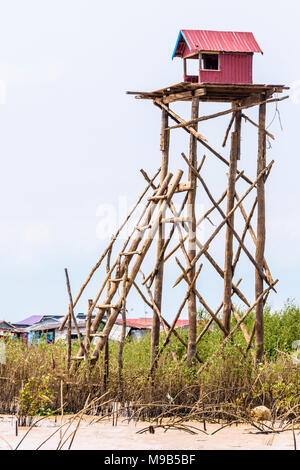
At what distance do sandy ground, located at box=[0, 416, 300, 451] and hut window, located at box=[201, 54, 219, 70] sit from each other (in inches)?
239

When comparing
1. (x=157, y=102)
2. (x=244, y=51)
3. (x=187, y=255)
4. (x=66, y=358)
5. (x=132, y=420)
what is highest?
(x=244, y=51)

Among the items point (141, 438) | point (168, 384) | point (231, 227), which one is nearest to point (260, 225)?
point (231, 227)

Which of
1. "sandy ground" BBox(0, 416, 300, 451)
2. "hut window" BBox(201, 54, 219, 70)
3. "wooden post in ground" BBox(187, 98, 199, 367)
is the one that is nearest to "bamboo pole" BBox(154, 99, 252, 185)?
"wooden post in ground" BBox(187, 98, 199, 367)

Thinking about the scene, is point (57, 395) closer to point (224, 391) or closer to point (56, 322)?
point (224, 391)

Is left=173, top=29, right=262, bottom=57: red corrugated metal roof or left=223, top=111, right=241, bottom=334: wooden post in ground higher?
left=173, top=29, right=262, bottom=57: red corrugated metal roof

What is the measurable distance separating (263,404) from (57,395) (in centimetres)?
284

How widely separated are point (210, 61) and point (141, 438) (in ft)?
22.0

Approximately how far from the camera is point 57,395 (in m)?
10.0

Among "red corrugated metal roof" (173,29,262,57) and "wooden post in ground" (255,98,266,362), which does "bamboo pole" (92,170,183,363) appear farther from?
"red corrugated metal roof" (173,29,262,57)

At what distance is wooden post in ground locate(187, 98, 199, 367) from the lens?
11250 mm

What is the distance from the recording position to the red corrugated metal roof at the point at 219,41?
1188cm

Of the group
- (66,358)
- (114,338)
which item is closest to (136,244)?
(66,358)

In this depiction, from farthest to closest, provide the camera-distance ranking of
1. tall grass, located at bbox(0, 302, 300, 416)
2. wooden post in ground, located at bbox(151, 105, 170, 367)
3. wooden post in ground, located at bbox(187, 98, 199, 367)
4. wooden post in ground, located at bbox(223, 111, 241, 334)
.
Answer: wooden post in ground, located at bbox(223, 111, 241, 334) → wooden post in ground, located at bbox(151, 105, 170, 367) → wooden post in ground, located at bbox(187, 98, 199, 367) → tall grass, located at bbox(0, 302, 300, 416)

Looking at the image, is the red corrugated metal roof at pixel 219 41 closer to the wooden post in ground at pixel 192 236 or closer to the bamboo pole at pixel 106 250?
the wooden post in ground at pixel 192 236
